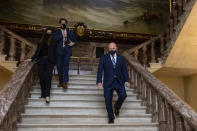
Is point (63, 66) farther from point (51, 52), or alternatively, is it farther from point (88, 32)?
point (88, 32)

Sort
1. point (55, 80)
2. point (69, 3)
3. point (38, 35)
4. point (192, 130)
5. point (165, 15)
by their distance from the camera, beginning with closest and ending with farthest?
point (192, 130) → point (55, 80) → point (38, 35) → point (69, 3) → point (165, 15)

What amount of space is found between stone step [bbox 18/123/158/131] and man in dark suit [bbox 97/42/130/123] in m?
Result: 0.19

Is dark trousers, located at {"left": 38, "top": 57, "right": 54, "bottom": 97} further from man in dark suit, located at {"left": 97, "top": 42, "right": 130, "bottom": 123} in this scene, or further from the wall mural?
the wall mural

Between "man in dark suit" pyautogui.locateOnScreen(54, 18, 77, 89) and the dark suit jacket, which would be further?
"man in dark suit" pyautogui.locateOnScreen(54, 18, 77, 89)

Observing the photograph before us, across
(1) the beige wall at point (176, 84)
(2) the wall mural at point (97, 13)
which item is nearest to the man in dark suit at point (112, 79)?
(1) the beige wall at point (176, 84)

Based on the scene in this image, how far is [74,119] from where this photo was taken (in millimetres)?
4410

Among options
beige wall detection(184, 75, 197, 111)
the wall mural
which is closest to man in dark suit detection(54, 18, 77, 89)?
the wall mural

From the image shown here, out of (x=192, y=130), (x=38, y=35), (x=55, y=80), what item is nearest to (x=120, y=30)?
(x=38, y=35)

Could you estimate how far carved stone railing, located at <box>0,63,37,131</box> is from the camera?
3270 millimetres

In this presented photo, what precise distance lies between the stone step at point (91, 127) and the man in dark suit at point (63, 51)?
1525 mm

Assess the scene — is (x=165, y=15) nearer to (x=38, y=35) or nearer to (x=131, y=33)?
(x=131, y=33)

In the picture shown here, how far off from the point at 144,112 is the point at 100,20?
609 centimetres

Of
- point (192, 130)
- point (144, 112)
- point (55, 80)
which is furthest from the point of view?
point (55, 80)

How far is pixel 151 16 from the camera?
10531 millimetres
